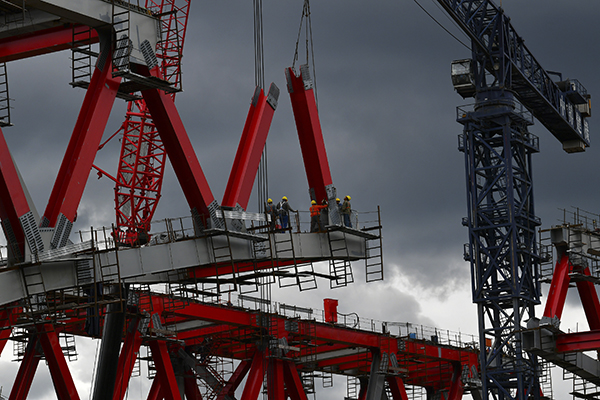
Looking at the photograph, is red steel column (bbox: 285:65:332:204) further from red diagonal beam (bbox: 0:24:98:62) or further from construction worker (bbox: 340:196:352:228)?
red diagonal beam (bbox: 0:24:98:62)

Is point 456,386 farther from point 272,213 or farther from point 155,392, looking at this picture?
point 272,213

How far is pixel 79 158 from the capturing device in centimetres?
3028

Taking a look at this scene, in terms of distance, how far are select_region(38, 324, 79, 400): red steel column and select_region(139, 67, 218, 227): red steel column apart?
12.9 meters

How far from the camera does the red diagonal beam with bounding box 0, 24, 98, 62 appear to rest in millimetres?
32750

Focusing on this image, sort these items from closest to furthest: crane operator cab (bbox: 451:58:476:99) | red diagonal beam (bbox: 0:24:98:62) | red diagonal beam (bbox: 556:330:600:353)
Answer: red diagonal beam (bbox: 0:24:98:62) < red diagonal beam (bbox: 556:330:600:353) < crane operator cab (bbox: 451:58:476:99)

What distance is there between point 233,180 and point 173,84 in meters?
4.45

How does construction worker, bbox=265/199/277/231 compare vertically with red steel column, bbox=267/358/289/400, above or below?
above

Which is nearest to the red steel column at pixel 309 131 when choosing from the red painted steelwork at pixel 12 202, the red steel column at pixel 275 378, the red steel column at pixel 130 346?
the red steel column at pixel 130 346

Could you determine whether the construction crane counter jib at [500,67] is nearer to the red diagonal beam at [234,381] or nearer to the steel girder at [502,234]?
the steel girder at [502,234]

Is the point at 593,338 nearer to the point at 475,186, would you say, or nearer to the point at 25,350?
the point at 475,186

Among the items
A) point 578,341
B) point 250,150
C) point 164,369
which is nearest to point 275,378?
point 164,369

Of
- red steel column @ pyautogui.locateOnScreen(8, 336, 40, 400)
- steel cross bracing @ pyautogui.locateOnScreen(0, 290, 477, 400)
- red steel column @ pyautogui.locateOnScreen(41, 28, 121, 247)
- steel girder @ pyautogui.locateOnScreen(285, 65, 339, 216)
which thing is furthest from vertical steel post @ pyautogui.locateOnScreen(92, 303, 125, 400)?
red steel column @ pyautogui.locateOnScreen(8, 336, 40, 400)

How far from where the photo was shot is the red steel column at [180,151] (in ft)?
110

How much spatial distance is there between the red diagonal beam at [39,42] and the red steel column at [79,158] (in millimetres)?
2301
